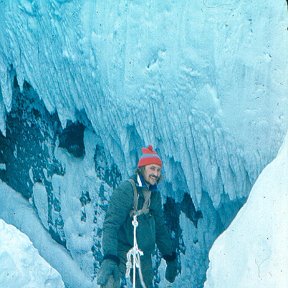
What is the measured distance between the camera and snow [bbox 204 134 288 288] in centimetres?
185

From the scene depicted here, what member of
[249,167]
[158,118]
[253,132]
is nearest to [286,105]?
[253,132]

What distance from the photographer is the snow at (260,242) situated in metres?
1.85

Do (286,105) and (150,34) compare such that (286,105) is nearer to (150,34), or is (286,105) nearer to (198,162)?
(198,162)

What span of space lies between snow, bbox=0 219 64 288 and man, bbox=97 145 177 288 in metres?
0.50

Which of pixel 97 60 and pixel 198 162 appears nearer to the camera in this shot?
pixel 198 162

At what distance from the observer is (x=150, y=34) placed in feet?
10.4

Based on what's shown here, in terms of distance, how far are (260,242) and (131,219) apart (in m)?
1.01

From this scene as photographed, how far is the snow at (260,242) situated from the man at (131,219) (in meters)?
0.66

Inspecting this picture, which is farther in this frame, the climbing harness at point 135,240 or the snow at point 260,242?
the climbing harness at point 135,240

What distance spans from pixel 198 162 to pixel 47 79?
164 cm

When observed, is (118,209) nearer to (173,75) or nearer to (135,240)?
(135,240)

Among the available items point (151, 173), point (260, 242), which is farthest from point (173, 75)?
point (260, 242)

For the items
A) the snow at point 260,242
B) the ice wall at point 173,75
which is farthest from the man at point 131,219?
the snow at point 260,242

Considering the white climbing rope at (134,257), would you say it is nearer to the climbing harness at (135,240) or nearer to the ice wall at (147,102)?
the climbing harness at (135,240)
